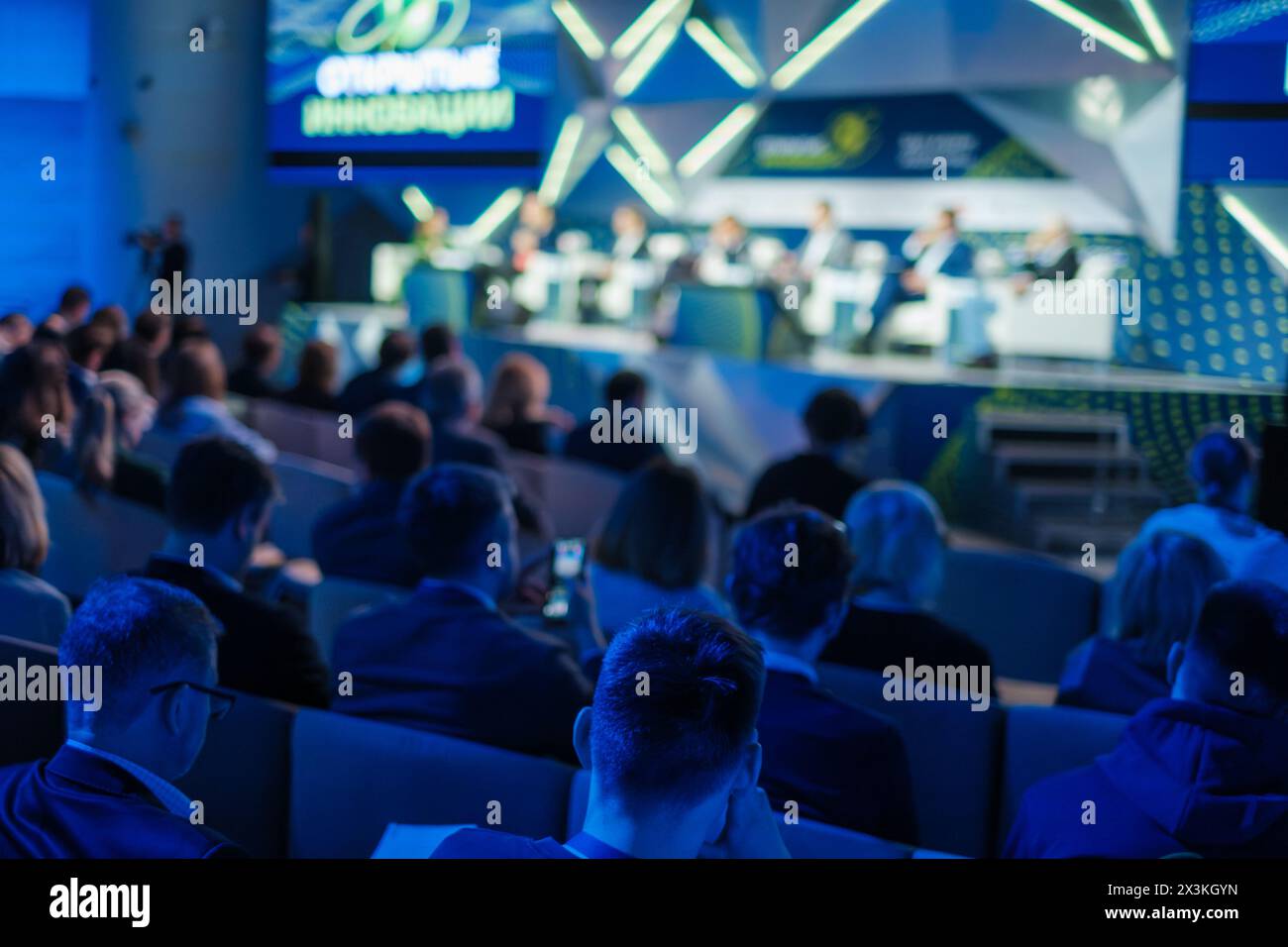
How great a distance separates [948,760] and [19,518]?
78.2 inches

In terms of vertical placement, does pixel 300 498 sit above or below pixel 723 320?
below

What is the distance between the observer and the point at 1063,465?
8.15 meters

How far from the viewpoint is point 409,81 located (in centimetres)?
651

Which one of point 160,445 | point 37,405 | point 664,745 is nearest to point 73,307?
point 160,445

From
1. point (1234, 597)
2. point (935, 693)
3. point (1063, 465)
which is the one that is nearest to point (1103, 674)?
point (935, 693)

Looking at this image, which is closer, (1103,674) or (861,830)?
(861,830)

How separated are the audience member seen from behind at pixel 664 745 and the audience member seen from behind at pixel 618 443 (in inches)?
164

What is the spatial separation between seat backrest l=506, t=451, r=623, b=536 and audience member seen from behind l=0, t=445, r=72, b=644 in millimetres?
2346

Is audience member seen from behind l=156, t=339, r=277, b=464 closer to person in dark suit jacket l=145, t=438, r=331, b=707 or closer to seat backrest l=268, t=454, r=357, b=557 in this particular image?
seat backrest l=268, t=454, r=357, b=557

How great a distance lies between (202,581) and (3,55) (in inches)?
405

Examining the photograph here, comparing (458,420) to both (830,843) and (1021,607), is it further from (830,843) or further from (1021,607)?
(830,843)

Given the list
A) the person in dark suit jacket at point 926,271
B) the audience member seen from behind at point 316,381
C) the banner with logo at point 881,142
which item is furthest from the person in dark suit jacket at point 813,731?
the banner with logo at point 881,142
